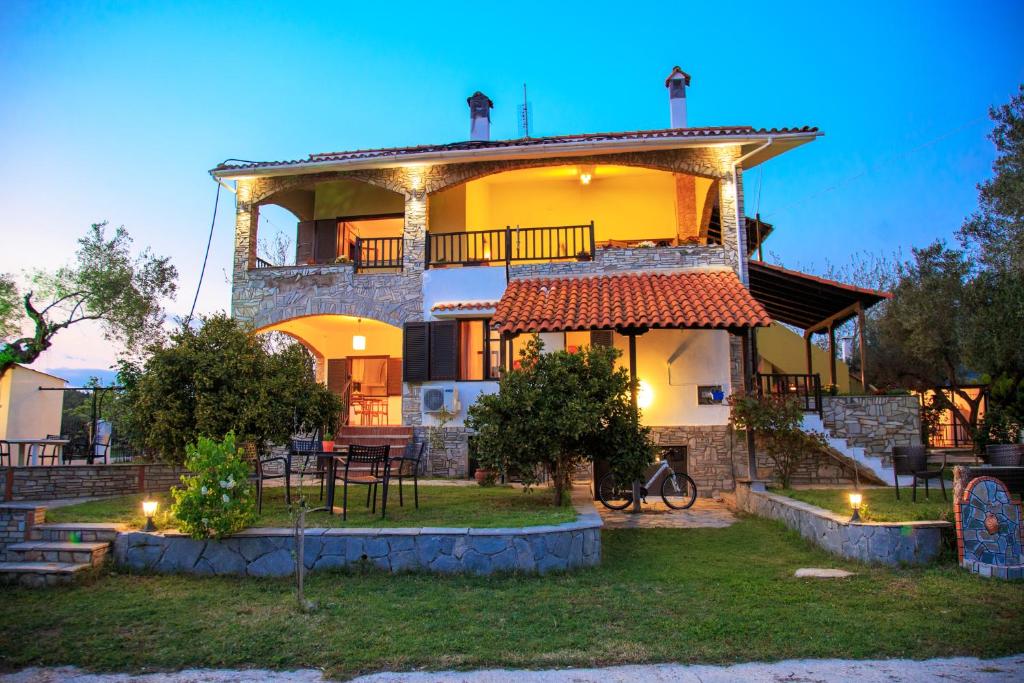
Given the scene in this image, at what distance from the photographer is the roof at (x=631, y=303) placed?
11.1m

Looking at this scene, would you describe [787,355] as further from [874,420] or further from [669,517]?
[669,517]

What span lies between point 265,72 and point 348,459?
15.1 m

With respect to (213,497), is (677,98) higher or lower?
higher

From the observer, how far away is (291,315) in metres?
14.2

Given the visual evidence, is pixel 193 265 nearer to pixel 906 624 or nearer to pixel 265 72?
pixel 265 72

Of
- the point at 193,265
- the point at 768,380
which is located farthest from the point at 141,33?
the point at 768,380

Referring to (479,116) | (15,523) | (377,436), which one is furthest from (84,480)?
(479,116)

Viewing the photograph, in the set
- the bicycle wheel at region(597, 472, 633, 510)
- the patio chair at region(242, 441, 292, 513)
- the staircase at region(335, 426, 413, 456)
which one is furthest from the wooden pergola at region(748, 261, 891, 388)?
the patio chair at region(242, 441, 292, 513)

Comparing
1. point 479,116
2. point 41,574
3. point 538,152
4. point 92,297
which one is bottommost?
point 41,574

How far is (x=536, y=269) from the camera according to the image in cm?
1382

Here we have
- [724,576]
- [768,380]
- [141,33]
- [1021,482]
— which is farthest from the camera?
[141,33]

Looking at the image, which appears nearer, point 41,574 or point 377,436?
point 41,574

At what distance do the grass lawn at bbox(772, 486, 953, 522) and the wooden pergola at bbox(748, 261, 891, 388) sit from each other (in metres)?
3.44

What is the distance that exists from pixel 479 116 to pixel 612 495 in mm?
9920
